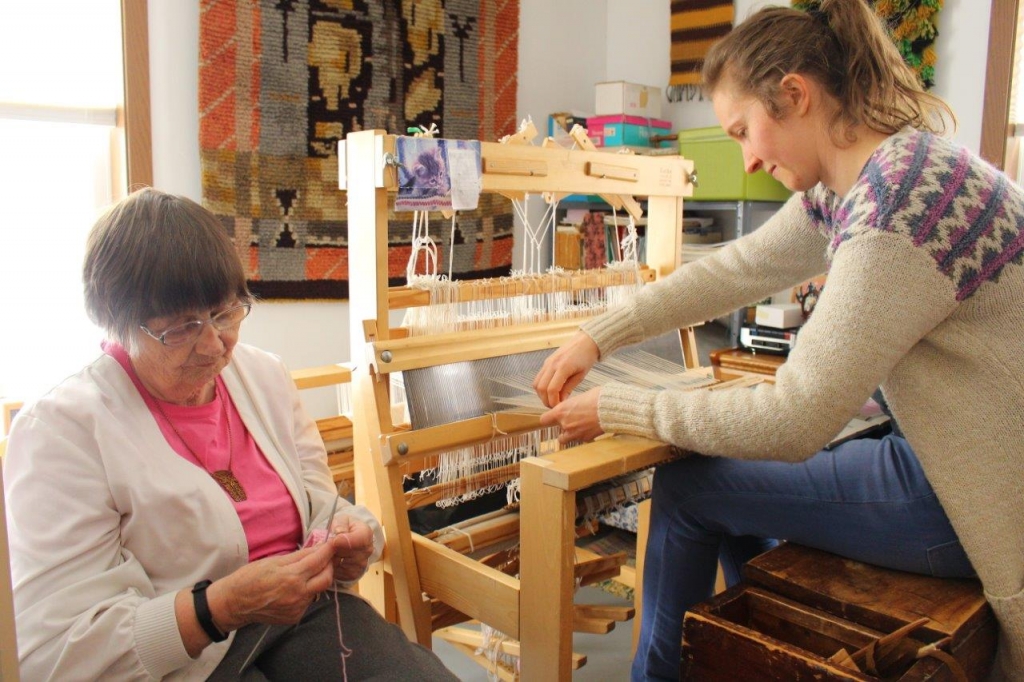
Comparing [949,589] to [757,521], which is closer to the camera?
[949,589]

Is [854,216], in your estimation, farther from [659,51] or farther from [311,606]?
[659,51]

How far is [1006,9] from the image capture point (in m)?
2.80

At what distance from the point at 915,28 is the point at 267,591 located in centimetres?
287

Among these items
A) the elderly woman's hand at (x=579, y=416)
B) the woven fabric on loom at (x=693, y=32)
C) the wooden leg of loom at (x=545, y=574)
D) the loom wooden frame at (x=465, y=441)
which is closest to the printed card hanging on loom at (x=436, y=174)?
the loom wooden frame at (x=465, y=441)

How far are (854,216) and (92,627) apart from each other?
1124mm

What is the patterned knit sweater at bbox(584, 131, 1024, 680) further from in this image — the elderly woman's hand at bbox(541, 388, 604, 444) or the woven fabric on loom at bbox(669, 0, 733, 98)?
the woven fabric on loom at bbox(669, 0, 733, 98)

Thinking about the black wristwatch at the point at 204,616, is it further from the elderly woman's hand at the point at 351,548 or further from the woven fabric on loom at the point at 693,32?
the woven fabric on loom at the point at 693,32

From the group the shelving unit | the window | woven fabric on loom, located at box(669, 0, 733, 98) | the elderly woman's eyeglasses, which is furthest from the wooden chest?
woven fabric on loom, located at box(669, 0, 733, 98)

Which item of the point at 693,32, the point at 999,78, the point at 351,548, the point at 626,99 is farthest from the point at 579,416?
the point at 693,32

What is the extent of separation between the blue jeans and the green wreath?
2120 mm

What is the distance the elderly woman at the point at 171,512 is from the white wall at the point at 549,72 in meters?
1.66

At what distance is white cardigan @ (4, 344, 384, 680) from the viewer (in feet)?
3.49

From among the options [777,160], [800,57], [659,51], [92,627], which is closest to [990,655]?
[777,160]

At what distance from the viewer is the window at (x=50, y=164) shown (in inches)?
97.4
